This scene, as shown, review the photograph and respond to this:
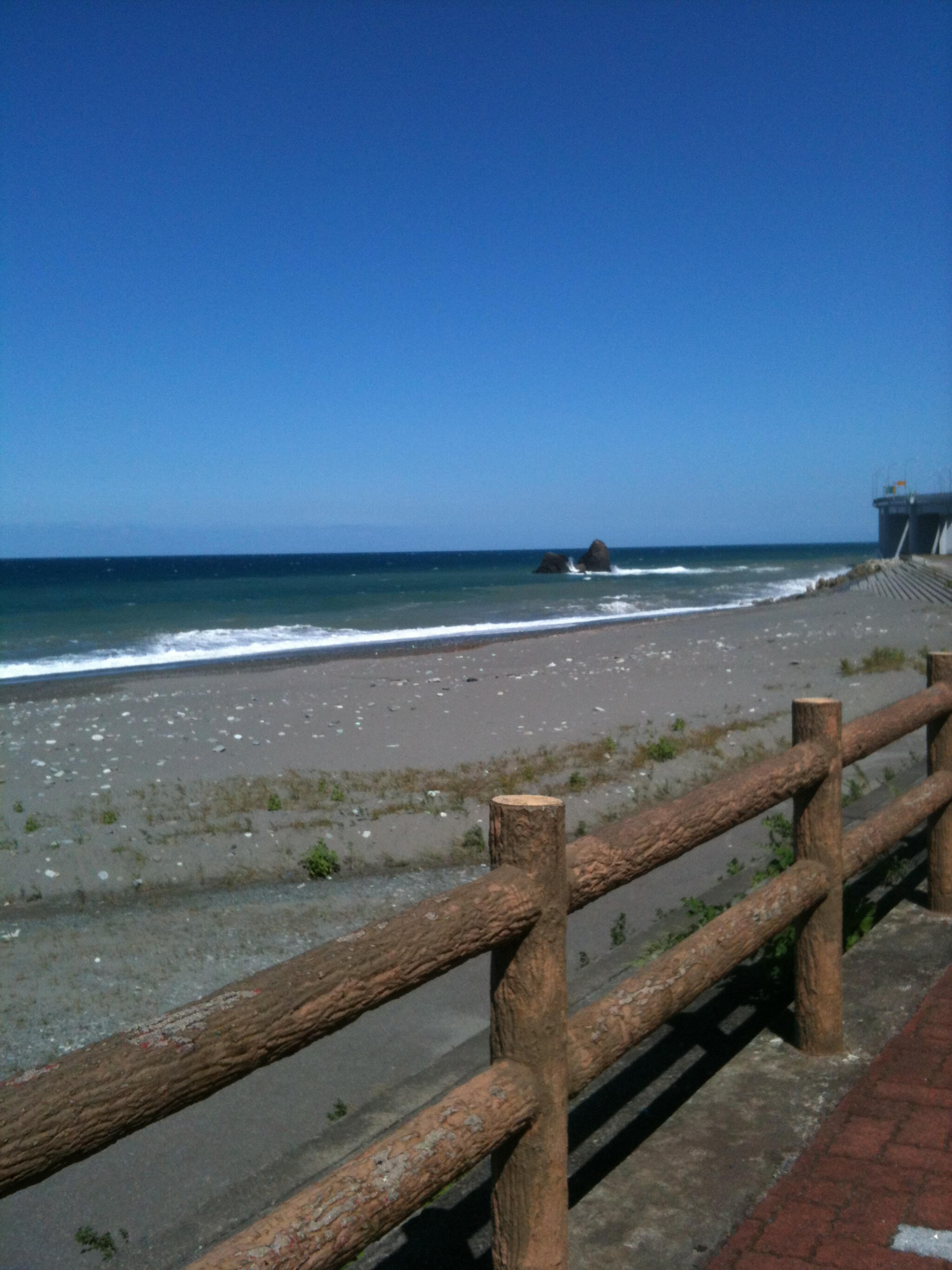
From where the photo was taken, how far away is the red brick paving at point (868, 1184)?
2363mm

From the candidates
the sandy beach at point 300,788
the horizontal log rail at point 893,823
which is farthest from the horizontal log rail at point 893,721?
the sandy beach at point 300,788

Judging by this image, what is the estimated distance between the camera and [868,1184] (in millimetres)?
2629

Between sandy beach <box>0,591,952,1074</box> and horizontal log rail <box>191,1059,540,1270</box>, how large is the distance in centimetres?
380

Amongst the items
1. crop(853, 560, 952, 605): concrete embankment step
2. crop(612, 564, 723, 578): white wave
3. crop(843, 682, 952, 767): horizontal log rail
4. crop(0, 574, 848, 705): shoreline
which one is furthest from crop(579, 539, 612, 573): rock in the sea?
crop(843, 682, 952, 767): horizontal log rail

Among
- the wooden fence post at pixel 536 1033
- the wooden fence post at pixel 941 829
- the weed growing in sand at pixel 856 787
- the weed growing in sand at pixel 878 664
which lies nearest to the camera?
the wooden fence post at pixel 536 1033

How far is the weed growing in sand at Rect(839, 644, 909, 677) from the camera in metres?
14.8

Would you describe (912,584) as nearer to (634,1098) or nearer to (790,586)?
(790,586)

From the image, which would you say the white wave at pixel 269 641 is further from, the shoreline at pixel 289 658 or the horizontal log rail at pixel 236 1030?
the horizontal log rail at pixel 236 1030

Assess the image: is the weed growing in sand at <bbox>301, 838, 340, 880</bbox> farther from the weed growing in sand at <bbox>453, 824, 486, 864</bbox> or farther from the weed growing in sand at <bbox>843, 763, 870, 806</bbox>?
the weed growing in sand at <bbox>843, 763, 870, 806</bbox>

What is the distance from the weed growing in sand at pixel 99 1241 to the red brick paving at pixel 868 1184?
212cm

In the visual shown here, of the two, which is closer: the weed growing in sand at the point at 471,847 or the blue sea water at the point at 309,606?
the weed growing in sand at the point at 471,847

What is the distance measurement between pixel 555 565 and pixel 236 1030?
89.5 metres

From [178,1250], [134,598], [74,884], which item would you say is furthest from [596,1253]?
[134,598]

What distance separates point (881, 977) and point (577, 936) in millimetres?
2389
